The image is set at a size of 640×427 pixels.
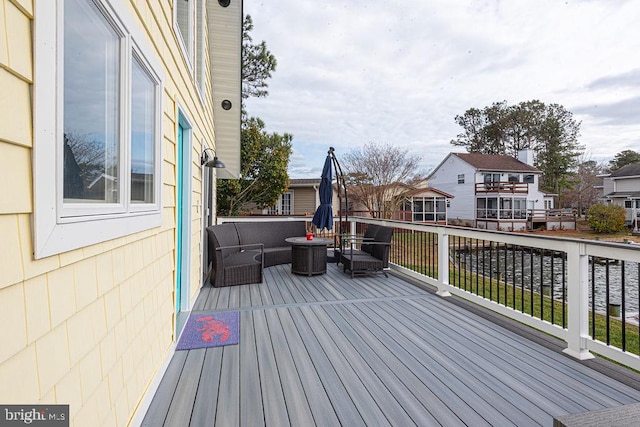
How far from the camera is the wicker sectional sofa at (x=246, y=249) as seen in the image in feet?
16.0

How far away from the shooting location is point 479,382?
7.39ft

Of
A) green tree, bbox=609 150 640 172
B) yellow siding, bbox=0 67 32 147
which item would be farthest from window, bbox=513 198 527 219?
yellow siding, bbox=0 67 32 147

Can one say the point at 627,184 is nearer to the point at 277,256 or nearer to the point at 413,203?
the point at 413,203

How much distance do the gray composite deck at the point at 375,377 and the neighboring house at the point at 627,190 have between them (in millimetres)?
31018

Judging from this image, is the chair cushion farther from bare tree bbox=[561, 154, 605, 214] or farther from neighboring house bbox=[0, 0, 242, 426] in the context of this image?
bare tree bbox=[561, 154, 605, 214]

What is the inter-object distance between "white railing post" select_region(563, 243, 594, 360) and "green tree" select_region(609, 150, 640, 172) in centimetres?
4579

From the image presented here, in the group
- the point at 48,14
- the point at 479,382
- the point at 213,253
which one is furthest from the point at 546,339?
the point at 213,253

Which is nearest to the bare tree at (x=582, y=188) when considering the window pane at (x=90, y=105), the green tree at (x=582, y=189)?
the green tree at (x=582, y=189)

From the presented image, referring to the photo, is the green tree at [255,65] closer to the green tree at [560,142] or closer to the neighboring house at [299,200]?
the neighboring house at [299,200]


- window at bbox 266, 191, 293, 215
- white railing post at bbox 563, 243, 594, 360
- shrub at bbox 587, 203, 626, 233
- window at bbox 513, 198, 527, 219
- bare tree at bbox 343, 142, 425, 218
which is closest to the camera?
white railing post at bbox 563, 243, 594, 360

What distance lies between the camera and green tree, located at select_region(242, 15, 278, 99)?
13953 mm

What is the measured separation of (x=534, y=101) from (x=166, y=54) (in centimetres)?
3845

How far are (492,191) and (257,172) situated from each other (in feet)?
64.4

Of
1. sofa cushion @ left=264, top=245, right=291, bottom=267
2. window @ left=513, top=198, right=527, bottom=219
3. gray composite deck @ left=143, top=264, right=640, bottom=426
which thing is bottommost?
gray composite deck @ left=143, top=264, right=640, bottom=426
